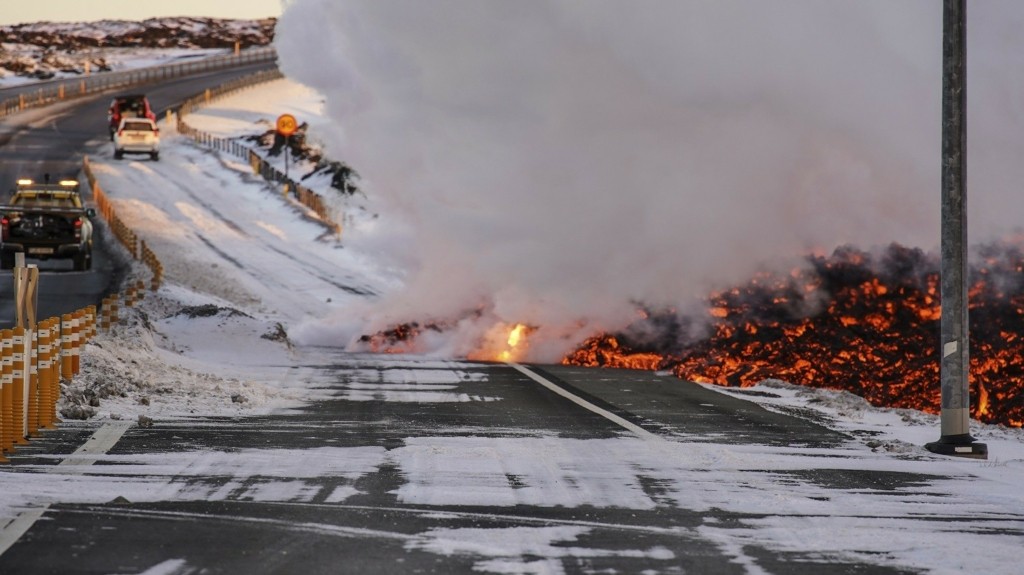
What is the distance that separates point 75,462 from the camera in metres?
11.3

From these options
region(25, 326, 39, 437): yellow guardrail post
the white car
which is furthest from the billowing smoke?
the white car

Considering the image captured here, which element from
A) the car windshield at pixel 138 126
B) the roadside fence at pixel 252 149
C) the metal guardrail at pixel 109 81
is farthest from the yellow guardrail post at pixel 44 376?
the metal guardrail at pixel 109 81

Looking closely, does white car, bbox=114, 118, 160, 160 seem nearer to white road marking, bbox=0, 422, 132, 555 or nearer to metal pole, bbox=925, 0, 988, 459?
white road marking, bbox=0, 422, 132, 555

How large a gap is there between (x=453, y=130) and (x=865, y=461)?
15.6 m

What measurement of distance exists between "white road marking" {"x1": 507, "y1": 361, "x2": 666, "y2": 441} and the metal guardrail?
246 ft

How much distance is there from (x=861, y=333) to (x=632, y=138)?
225 inches

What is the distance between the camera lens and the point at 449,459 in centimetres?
1202

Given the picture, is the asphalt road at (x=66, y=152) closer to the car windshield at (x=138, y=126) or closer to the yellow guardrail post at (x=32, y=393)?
the car windshield at (x=138, y=126)

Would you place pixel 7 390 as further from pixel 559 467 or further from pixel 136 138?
pixel 136 138

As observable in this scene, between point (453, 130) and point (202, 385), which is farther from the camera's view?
point (453, 130)

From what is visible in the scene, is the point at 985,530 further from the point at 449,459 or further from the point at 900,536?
the point at 449,459

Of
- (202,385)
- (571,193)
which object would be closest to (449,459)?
(202,385)

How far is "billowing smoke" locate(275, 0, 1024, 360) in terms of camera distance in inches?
889

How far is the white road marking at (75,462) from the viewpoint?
830 cm
